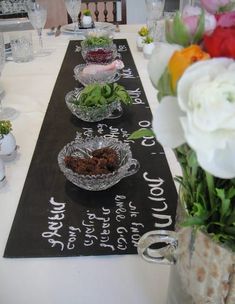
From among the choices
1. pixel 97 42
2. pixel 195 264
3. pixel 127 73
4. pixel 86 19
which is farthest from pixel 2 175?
pixel 86 19

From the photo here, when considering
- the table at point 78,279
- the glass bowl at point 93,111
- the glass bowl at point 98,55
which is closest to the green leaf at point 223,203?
the table at point 78,279

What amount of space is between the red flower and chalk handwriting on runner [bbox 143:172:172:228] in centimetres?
34

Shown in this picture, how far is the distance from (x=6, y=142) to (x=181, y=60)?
53 cm

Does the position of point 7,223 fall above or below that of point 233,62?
below

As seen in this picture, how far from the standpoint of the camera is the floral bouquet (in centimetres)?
21

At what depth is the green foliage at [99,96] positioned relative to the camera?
0.83 metres

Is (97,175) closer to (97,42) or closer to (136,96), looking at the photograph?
(136,96)

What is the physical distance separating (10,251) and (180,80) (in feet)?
1.26

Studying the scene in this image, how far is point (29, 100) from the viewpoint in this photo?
1003 mm

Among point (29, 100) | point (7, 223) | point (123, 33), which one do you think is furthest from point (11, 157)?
point (123, 33)

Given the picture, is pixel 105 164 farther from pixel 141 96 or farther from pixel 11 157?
pixel 141 96

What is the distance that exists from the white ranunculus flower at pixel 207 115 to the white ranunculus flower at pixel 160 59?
0.03 meters

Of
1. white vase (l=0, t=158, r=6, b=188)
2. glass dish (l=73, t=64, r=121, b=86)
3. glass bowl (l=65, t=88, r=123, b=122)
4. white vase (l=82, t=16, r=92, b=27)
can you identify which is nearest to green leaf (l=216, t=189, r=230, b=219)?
white vase (l=0, t=158, r=6, b=188)

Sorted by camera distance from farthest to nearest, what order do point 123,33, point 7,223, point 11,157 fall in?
point 123,33
point 11,157
point 7,223
